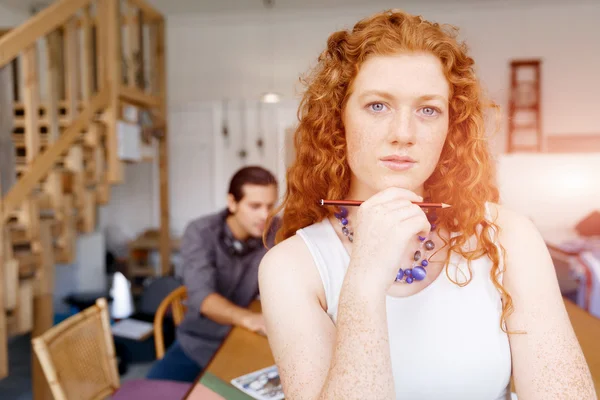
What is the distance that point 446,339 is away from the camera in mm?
824

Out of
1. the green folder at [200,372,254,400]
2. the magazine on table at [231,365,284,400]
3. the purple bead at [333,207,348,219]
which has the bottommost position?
the green folder at [200,372,254,400]

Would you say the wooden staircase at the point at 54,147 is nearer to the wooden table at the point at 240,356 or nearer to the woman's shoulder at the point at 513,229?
the wooden table at the point at 240,356

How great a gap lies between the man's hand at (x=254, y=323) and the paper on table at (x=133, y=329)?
192 cm

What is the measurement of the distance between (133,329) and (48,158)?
143 centimetres

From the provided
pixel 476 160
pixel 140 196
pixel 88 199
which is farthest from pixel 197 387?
pixel 140 196

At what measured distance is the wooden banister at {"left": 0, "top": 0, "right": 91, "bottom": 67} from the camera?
7.93 feet

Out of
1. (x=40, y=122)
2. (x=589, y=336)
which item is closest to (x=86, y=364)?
(x=589, y=336)

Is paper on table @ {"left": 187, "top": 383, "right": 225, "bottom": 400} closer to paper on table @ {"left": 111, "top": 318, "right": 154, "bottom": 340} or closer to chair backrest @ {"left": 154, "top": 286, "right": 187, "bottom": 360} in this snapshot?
chair backrest @ {"left": 154, "top": 286, "right": 187, "bottom": 360}

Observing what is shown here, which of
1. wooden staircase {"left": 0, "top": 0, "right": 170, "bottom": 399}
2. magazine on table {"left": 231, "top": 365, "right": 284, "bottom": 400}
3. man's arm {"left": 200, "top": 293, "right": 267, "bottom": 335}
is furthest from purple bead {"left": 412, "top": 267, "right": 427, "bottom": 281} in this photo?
wooden staircase {"left": 0, "top": 0, "right": 170, "bottom": 399}

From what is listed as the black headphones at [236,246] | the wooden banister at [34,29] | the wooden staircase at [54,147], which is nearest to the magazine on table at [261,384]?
the black headphones at [236,246]

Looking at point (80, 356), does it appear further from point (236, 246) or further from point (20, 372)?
point (20, 372)

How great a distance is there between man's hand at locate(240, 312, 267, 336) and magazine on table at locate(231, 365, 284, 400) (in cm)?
30

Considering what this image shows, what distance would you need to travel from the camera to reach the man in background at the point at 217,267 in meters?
2.02

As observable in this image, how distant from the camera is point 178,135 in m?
5.70
